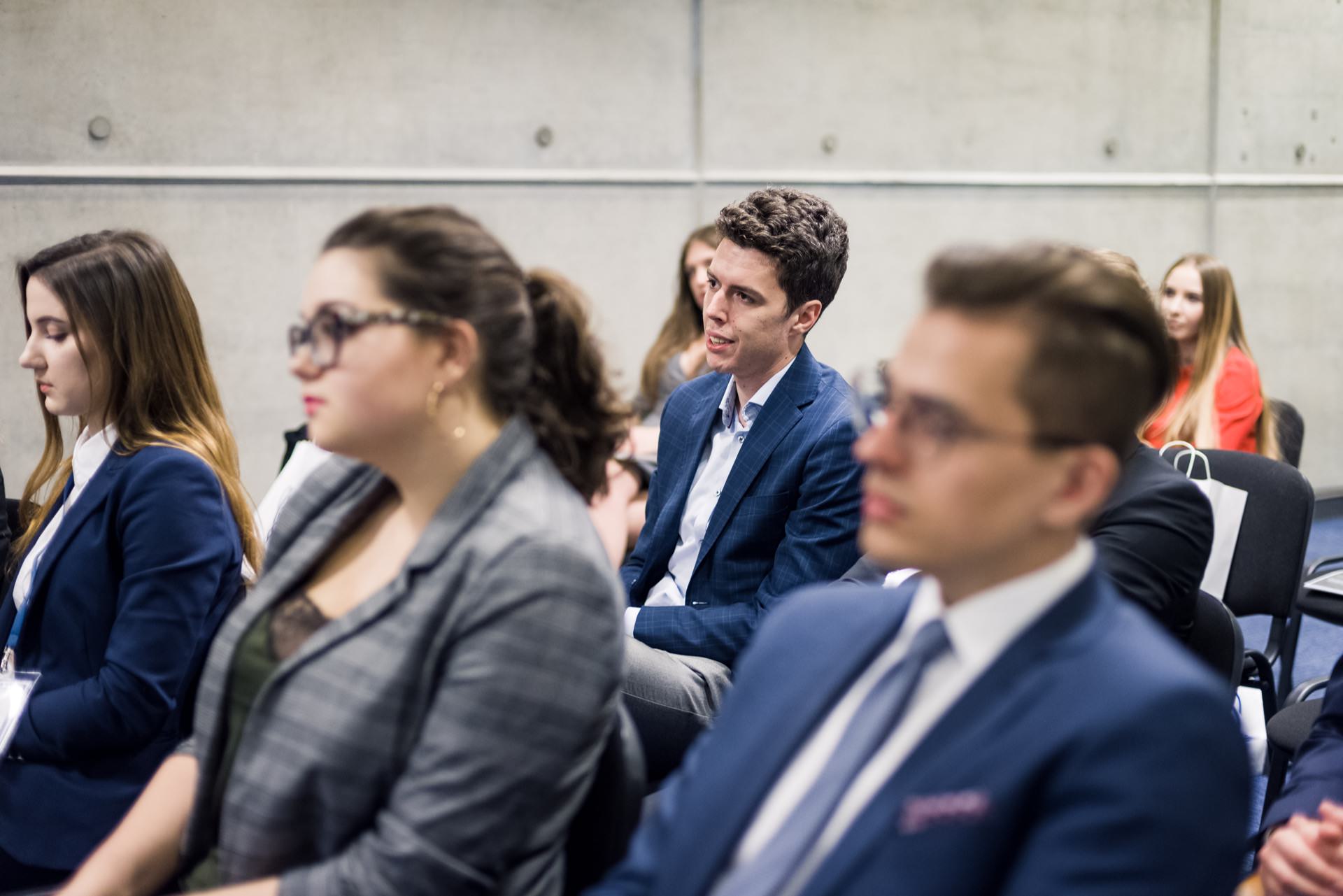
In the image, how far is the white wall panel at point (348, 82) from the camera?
453 centimetres

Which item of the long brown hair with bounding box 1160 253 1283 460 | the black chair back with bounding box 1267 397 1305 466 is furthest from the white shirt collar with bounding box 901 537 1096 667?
the black chair back with bounding box 1267 397 1305 466

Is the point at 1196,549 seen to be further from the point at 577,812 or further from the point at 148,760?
the point at 148,760

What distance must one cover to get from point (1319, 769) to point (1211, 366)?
306 cm

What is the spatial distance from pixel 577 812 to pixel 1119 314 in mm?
788

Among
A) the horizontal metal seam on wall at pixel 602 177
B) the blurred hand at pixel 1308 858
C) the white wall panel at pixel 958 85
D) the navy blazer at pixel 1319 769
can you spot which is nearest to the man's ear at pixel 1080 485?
the blurred hand at pixel 1308 858

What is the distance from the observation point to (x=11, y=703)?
1.92m

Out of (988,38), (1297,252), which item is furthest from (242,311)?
(1297,252)

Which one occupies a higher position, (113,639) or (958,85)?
(958,85)

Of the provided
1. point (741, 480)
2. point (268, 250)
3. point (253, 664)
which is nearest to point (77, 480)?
point (253, 664)

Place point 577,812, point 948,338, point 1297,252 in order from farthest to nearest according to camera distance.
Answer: point 1297,252
point 577,812
point 948,338

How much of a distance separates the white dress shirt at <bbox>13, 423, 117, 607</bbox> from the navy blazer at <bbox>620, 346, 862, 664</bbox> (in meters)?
1.01

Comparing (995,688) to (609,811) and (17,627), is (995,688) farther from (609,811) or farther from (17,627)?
(17,627)

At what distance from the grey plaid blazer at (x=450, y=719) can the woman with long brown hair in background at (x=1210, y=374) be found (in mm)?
3356

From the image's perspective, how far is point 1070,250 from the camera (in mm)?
1137
